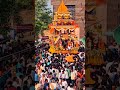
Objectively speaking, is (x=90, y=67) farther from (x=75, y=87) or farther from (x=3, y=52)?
(x=3, y=52)

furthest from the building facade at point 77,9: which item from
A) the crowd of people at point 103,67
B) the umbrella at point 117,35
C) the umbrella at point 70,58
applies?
the umbrella at point 117,35

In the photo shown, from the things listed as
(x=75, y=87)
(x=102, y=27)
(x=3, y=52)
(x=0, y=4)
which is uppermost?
(x=0, y=4)

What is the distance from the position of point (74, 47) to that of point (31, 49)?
959mm

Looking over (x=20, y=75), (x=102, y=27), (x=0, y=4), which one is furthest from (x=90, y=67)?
(x=0, y=4)

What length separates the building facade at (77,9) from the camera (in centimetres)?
754

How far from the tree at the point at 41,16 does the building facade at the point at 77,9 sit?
199 millimetres

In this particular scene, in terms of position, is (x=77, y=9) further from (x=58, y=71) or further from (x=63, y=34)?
(x=58, y=71)

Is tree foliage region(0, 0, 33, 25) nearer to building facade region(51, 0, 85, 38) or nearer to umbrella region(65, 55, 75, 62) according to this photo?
building facade region(51, 0, 85, 38)

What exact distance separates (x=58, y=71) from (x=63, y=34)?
33.0 inches

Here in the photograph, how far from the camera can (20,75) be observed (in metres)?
7.54

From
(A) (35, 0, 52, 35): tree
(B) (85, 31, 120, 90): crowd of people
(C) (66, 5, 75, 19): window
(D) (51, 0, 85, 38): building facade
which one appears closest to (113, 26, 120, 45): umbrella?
(B) (85, 31, 120, 90): crowd of people

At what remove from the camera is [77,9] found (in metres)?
7.60

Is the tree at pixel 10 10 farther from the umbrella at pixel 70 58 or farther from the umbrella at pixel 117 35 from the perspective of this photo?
the umbrella at pixel 117 35

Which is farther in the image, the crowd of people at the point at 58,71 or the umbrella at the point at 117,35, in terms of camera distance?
the crowd of people at the point at 58,71
